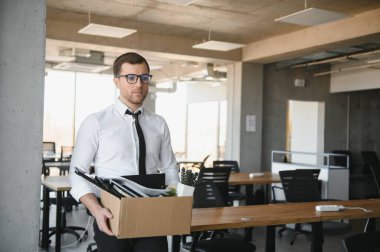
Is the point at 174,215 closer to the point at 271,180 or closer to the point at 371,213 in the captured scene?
the point at 371,213

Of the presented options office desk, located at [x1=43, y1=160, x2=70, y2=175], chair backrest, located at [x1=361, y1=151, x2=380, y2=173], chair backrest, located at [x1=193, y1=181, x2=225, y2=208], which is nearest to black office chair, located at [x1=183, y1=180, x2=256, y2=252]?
chair backrest, located at [x1=193, y1=181, x2=225, y2=208]

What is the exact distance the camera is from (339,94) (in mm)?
10820

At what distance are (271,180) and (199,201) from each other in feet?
9.00

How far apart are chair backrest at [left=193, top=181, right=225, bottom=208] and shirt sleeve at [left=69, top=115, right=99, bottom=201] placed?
68.1 inches

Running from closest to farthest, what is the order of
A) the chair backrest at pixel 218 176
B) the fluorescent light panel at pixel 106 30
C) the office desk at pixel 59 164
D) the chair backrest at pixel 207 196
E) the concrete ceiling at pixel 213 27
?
the chair backrest at pixel 207 196
the chair backrest at pixel 218 176
the fluorescent light panel at pixel 106 30
the concrete ceiling at pixel 213 27
the office desk at pixel 59 164

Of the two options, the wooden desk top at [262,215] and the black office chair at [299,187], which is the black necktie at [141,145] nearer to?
the wooden desk top at [262,215]

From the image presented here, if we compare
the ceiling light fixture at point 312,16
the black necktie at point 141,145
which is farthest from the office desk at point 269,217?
the ceiling light fixture at point 312,16

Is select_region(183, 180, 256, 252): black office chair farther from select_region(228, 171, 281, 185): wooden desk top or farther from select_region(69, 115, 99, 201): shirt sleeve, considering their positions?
select_region(228, 171, 281, 185): wooden desk top

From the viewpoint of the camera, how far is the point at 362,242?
206cm

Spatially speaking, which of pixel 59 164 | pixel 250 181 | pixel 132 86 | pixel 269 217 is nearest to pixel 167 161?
pixel 132 86

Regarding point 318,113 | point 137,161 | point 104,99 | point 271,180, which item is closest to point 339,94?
point 318,113

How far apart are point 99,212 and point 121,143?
35 cm

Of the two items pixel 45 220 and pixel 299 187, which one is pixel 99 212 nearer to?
pixel 299 187

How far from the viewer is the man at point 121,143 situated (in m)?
1.88
